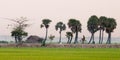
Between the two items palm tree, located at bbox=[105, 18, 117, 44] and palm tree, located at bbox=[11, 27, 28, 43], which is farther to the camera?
palm tree, located at bbox=[105, 18, 117, 44]

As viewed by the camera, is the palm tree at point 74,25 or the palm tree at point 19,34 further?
the palm tree at point 74,25

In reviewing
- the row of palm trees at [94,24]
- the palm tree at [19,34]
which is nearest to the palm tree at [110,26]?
the row of palm trees at [94,24]

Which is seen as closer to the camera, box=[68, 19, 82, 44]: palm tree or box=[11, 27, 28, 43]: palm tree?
box=[11, 27, 28, 43]: palm tree

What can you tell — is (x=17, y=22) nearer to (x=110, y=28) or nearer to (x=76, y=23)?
(x=76, y=23)

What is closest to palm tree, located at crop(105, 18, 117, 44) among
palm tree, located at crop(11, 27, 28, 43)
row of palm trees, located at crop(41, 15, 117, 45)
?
row of palm trees, located at crop(41, 15, 117, 45)

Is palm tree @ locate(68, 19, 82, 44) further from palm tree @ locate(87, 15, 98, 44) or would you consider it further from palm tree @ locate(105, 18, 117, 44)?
palm tree @ locate(105, 18, 117, 44)

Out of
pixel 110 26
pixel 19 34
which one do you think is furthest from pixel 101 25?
pixel 19 34

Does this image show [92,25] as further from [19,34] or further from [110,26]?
[19,34]

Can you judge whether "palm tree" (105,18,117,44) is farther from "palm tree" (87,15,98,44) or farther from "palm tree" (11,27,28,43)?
"palm tree" (11,27,28,43)

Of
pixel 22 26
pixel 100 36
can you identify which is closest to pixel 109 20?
pixel 100 36

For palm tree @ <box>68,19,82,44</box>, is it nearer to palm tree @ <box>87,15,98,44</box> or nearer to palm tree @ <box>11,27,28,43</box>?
palm tree @ <box>87,15,98,44</box>

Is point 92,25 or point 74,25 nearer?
point 92,25

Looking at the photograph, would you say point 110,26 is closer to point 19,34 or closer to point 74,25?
point 74,25

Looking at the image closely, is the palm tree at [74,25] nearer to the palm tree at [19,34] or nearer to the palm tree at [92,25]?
the palm tree at [92,25]
